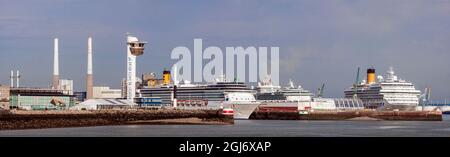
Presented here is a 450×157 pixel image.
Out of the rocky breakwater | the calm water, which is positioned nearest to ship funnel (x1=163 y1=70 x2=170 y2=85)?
the rocky breakwater

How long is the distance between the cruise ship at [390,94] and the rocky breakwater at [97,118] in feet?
203

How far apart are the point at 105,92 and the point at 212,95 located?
161 ft

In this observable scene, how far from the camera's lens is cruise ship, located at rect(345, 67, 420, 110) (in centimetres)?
14088

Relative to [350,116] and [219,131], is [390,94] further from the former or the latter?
[219,131]

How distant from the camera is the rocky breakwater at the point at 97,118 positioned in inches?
2469

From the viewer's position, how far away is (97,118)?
244 ft

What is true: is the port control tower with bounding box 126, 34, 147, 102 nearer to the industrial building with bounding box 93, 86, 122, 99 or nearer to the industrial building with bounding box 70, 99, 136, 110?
the industrial building with bounding box 70, 99, 136, 110

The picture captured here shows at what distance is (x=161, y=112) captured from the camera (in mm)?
84688

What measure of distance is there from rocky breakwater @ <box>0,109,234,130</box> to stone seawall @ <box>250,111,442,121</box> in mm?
34404

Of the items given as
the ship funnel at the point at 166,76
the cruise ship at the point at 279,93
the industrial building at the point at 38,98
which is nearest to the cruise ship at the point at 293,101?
the cruise ship at the point at 279,93

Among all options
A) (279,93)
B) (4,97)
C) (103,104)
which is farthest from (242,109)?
(4,97)
